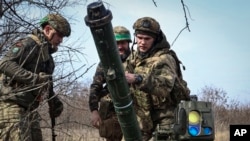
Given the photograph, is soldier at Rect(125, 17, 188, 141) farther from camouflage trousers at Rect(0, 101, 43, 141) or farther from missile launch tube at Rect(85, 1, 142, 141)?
missile launch tube at Rect(85, 1, 142, 141)

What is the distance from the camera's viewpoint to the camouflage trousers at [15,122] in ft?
15.6

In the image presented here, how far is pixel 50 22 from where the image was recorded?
5.25 m

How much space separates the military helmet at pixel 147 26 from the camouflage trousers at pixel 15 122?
1.39 m

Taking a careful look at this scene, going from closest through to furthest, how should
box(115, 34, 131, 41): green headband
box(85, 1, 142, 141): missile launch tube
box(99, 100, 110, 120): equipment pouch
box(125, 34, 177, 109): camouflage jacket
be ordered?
box(85, 1, 142, 141): missile launch tube → box(125, 34, 177, 109): camouflage jacket → box(99, 100, 110, 120): equipment pouch → box(115, 34, 131, 41): green headband

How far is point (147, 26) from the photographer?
533cm

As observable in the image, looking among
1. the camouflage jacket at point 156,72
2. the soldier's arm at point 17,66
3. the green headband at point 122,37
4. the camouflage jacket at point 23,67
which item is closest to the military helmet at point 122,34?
the green headband at point 122,37

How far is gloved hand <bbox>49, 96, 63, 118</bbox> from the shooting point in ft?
19.2

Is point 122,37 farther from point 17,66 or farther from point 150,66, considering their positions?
point 17,66

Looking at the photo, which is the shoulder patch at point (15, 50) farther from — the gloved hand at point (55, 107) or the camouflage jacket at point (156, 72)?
the camouflage jacket at point (156, 72)

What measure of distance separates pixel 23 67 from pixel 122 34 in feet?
5.28

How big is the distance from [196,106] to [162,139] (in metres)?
0.38

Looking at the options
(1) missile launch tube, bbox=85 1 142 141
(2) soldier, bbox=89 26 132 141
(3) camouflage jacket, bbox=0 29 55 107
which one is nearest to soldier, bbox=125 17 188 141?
A: (2) soldier, bbox=89 26 132 141

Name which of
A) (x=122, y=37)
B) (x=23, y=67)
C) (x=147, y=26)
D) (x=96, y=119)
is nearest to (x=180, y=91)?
(x=147, y=26)

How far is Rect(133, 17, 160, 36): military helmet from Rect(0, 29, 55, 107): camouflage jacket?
0.96m
